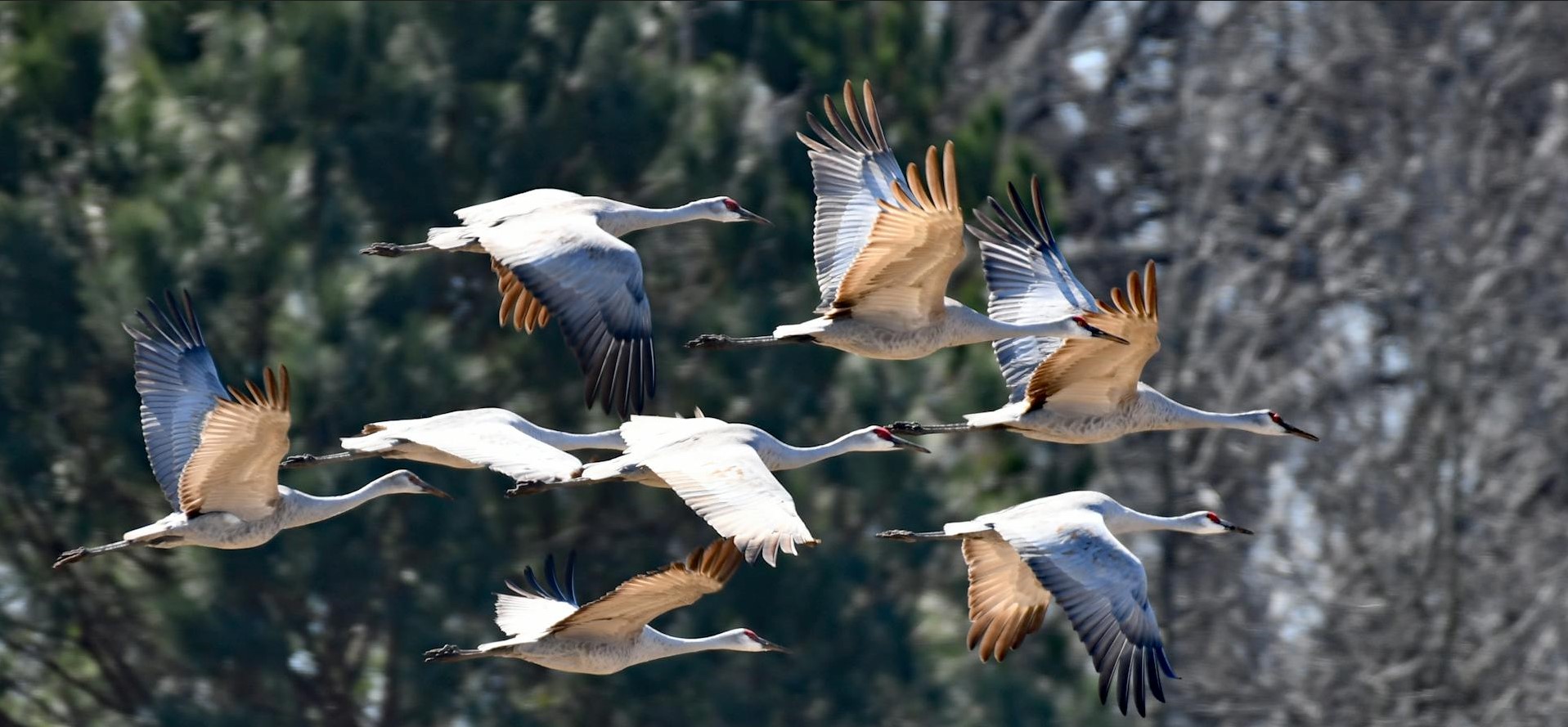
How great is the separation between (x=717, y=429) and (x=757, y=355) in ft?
18.7

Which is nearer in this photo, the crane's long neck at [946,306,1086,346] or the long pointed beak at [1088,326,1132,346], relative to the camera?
the long pointed beak at [1088,326,1132,346]

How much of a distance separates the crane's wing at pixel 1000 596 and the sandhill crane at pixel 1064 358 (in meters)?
0.61

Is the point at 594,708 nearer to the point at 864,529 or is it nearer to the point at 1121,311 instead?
the point at 864,529

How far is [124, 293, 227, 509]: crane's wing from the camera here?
11227mm

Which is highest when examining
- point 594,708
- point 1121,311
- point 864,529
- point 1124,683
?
point 1121,311

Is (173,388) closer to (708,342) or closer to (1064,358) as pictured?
(708,342)

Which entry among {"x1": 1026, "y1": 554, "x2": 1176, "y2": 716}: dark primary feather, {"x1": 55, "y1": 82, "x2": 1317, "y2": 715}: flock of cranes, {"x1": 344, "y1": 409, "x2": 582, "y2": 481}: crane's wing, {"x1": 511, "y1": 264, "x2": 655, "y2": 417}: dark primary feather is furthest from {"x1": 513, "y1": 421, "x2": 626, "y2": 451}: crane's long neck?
{"x1": 1026, "y1": 554, "x2": 1176, "y2": 716}: dark primary feather

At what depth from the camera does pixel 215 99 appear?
1647 cm

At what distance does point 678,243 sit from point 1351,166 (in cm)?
422

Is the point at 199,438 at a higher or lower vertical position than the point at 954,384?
higher

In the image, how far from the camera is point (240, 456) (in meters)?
10.3

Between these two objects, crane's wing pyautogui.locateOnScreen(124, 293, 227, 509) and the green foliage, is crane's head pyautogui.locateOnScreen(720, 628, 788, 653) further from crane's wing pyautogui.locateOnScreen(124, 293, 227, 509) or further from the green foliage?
the green foliage

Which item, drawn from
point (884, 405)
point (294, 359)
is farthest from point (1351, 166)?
point (294, 359)

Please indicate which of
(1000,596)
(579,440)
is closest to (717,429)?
(579,440)
